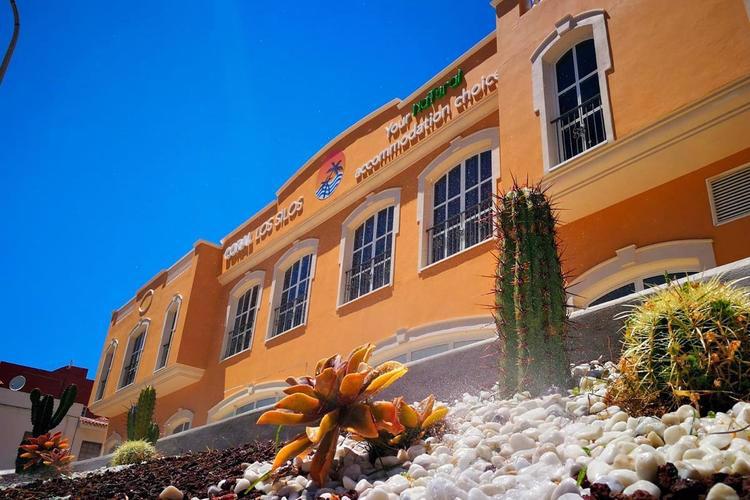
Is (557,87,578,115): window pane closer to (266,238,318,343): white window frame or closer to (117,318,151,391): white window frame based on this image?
(266,238,318,343): white window frame

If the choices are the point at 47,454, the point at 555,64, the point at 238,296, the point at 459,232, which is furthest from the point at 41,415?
the point at 555,64

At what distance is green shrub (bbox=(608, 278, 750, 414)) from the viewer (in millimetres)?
2439

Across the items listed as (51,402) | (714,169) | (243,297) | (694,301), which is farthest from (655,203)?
(243,297)

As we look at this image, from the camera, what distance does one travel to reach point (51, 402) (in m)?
10.3

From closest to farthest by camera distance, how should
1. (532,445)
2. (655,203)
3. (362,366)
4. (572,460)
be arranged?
(572,460) → (532,445) → (362,366) → (655,203)

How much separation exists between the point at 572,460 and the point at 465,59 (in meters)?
11.1

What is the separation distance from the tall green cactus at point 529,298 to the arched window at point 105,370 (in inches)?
850

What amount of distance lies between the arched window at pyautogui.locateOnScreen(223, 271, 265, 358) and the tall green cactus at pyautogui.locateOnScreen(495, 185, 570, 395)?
12988 mm

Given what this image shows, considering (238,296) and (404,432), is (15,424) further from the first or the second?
→ (404,432)

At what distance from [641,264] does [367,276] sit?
6.47 metres

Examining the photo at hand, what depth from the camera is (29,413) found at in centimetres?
2572

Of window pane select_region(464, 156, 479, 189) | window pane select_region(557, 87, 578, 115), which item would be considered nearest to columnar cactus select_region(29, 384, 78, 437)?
window pane select_region(464, 156, 479, 189)

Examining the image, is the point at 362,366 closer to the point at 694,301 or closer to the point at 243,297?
the point at 694,301

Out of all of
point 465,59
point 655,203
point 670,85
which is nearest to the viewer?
point 670,85
